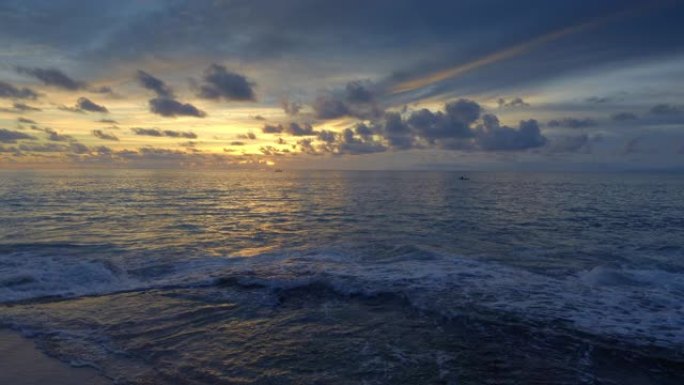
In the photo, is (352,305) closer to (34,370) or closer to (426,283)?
(426,283)

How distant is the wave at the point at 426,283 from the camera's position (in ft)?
46.3

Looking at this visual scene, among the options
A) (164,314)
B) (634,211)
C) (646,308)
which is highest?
(164,314)

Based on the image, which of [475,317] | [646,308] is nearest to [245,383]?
[475,317]

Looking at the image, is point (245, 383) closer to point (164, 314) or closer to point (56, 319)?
point (164, 314)

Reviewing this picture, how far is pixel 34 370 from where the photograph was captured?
10250 mm

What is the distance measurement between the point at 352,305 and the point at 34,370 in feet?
29.2

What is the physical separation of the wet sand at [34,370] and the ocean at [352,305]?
27cm

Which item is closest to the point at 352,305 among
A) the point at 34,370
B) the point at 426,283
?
the point at 426,283

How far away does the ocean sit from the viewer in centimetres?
1051

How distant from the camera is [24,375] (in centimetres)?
996

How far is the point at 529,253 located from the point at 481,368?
52.4 feet

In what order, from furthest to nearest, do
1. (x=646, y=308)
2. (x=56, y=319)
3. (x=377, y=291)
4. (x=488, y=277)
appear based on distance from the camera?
(x=488, y=277), (x=377, y=291), (x=646, y=308), (x=56, y=319)

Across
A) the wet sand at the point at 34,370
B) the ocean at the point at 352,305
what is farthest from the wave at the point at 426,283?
the wet sand at the point at 34,370

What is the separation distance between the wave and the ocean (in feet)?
0.31
